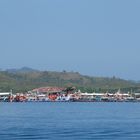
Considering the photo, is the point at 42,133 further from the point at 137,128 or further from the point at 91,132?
the point at 137,128

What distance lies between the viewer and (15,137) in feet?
219

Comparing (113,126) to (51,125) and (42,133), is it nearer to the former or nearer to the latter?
(51,125)

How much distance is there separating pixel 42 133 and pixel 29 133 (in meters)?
1.25

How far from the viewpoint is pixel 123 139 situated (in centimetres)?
6619

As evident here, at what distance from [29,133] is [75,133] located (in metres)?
4.37

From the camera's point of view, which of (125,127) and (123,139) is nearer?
(123,139)

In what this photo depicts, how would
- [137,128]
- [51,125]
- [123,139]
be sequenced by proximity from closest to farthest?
[123,139] → [137,128] → [51,125]

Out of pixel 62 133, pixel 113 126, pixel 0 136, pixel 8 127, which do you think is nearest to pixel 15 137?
pixel 0 136

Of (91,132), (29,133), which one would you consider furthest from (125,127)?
Answer: (29,133)

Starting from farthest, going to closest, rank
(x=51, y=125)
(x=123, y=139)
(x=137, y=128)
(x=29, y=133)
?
1. (x=51, y=125)
2. (x=137, y=128)
3. (x=29, y=133)
4. (x=123, y=139)

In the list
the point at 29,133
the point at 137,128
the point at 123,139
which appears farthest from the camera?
the point at 137,128

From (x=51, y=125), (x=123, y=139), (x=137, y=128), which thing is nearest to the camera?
(x=123, y=139)

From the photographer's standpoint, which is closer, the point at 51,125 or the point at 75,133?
the point at 75,133

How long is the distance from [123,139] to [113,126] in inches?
605
